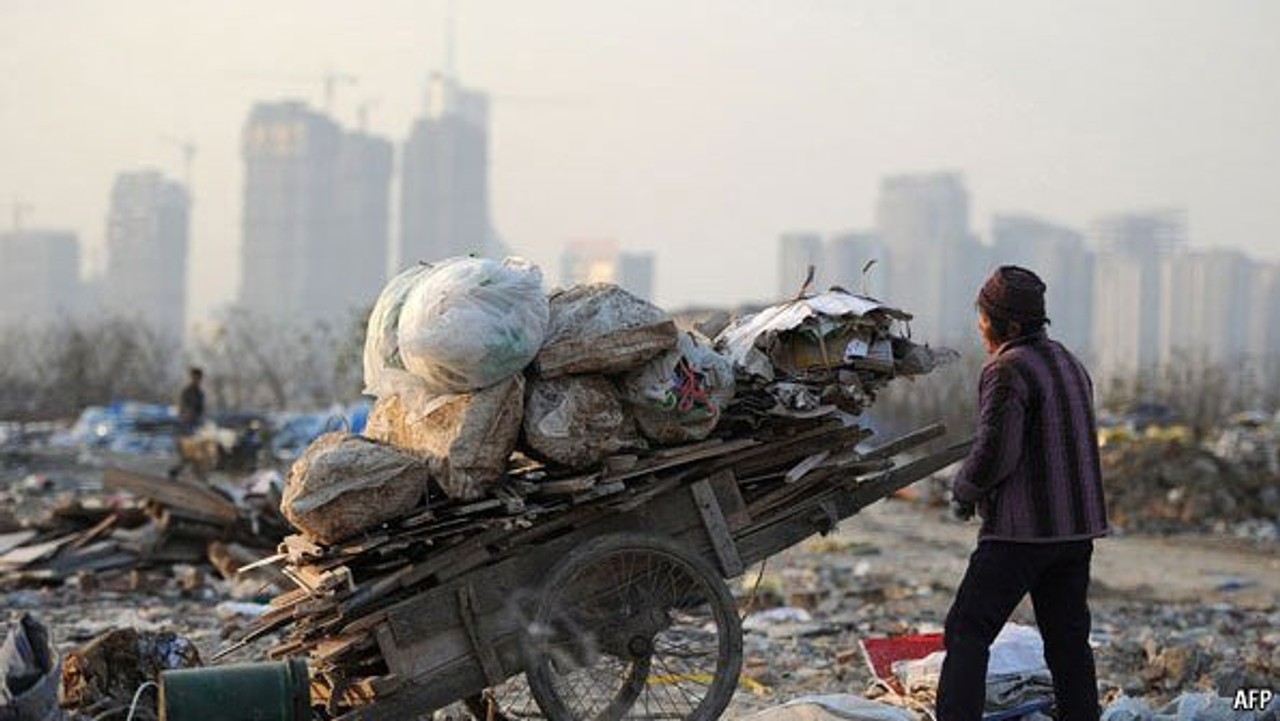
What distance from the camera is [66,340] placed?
45312 millimetres

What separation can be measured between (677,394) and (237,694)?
1.66m

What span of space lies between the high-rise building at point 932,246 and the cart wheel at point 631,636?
62.4 m

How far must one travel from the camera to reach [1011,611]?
504 centimetres

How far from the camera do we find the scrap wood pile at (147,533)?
11.3 meters

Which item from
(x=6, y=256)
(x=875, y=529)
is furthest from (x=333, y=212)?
(x=875, y=529)

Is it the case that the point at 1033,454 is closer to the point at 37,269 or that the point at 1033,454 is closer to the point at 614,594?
the point at 614,594

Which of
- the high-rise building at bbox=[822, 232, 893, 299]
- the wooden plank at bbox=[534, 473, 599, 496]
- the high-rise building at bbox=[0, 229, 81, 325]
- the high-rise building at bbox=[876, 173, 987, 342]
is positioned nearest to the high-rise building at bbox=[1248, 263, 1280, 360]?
the high-rise building at bbox=[876, 173, 987, 342]

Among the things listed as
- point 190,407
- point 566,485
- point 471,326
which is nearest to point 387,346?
point 471,326

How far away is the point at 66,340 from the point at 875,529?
106 ft

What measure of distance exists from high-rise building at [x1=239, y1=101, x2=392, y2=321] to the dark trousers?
76.9m

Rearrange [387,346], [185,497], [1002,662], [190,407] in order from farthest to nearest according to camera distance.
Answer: [190,407], [185,497], [1002,662], [387,346]

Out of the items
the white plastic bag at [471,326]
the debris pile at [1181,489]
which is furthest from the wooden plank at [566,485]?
the debris pile at [1181,489]

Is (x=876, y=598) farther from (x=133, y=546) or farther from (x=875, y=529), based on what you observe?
(x=875, y=529)

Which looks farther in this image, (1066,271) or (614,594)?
(1066,271)
